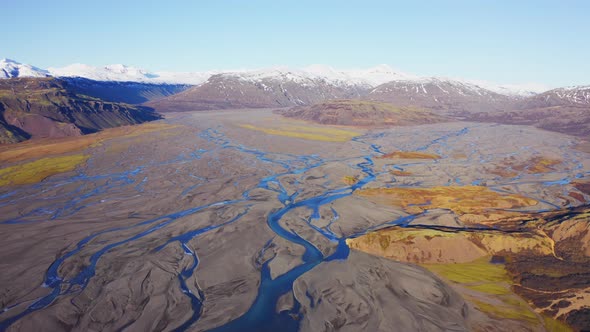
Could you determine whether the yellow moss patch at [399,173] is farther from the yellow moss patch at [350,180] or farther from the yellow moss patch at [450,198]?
the yellow moss patch at [450,198]

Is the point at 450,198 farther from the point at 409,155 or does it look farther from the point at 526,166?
the point at 526,166

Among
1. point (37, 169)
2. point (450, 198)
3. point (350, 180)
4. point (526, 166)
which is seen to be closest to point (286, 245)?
point (350, 180)

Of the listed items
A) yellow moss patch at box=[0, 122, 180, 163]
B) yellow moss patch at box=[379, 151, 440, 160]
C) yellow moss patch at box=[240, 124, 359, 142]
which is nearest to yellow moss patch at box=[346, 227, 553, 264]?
yellow moss patch at box=[379, 151, 440, 160]

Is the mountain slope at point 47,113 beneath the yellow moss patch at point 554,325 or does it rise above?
above

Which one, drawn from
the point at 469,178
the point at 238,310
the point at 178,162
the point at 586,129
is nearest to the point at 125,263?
the point at 238,310

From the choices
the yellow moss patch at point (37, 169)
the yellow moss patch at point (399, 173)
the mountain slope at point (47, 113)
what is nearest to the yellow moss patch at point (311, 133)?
the yellow moss patch at point (399, 173)
